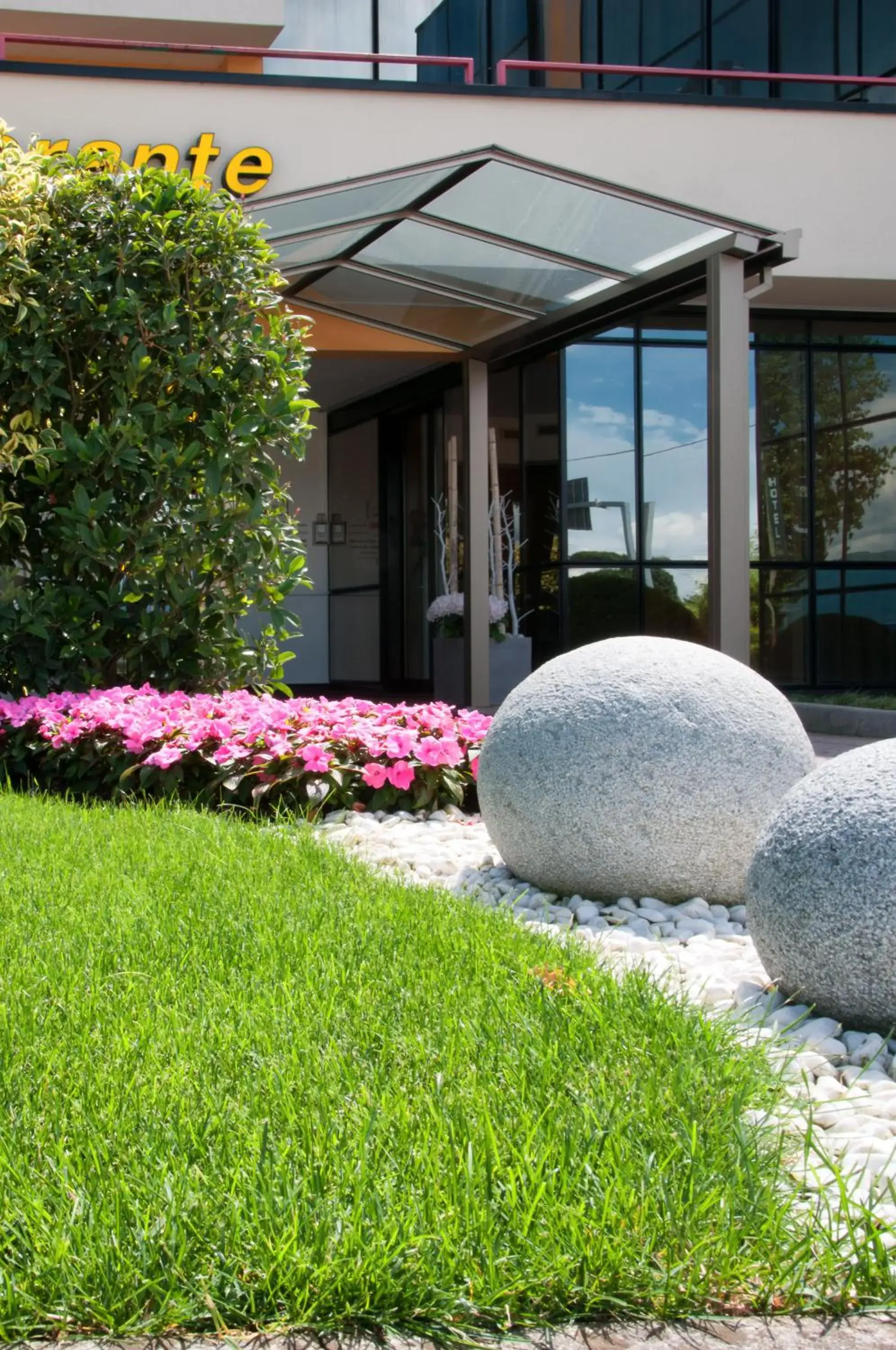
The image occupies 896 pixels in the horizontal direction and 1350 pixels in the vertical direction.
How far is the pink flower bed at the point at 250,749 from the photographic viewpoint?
6359 millimetres

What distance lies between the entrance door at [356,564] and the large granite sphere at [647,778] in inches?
591

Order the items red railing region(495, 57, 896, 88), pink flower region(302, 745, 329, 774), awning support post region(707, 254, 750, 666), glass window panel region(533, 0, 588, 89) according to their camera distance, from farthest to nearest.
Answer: glass window panel region(533, 0, 588, 89), red railing region(495, 57, 896, 88), awning support post region(707, 254, 750, 666), pink flower region(302, 745, 329, 774)

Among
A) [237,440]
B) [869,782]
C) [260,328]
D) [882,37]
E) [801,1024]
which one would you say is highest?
[882,37]

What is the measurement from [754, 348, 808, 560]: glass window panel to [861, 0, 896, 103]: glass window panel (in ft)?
11.0

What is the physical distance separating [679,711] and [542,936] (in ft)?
3.80

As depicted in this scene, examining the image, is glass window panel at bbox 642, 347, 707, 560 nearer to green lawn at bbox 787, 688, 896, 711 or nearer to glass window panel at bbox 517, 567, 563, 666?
glass window panel at bbox 517, 567, 563, 666

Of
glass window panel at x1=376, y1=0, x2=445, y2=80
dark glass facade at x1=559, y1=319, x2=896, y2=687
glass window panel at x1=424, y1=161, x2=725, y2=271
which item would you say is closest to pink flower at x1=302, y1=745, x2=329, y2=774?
glass window panel at x1=424, y1=161, x2=725, y2=271

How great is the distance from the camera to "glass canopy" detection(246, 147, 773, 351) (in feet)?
31.2

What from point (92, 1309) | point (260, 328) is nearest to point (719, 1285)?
point (92, 1309)

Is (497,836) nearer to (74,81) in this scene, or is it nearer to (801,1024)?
(801,1024)

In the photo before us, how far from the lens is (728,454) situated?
368 inches

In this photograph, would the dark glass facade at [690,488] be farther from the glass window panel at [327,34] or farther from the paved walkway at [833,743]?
the glass window panel at [327,34]

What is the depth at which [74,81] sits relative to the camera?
12.2 metres

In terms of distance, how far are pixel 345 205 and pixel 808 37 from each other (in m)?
9.37
